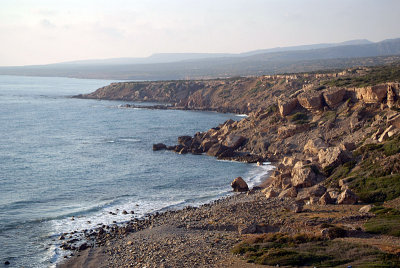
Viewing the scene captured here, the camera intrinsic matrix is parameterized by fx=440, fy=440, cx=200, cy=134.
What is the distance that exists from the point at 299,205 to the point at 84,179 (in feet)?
72.6

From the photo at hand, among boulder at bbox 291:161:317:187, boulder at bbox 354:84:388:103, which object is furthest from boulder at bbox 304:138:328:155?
boulder at bbox 291:161:317:187

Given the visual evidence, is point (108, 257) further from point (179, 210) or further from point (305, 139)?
point (305, 139)

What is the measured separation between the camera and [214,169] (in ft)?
159

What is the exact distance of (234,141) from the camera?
5878cm

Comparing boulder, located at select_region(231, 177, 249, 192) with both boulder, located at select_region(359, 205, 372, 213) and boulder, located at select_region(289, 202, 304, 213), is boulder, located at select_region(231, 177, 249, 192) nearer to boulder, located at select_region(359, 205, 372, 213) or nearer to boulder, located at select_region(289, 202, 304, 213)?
boulder, located at select_region(289, 202, 304, 213)

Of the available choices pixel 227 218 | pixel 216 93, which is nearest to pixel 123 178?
pixel 227 218

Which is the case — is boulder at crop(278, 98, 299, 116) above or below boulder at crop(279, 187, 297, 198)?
above

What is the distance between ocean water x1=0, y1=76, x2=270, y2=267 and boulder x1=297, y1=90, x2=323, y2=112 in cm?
1311

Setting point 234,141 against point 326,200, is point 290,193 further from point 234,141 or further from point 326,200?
point 234,141

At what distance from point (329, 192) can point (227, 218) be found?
791 cm

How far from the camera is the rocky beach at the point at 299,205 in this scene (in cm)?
2159

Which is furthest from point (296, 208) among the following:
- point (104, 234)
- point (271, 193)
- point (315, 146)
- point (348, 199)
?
point (315, 146)

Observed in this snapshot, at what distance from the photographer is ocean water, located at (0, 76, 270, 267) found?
97.8 feet

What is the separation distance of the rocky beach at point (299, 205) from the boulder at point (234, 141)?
17 cm
